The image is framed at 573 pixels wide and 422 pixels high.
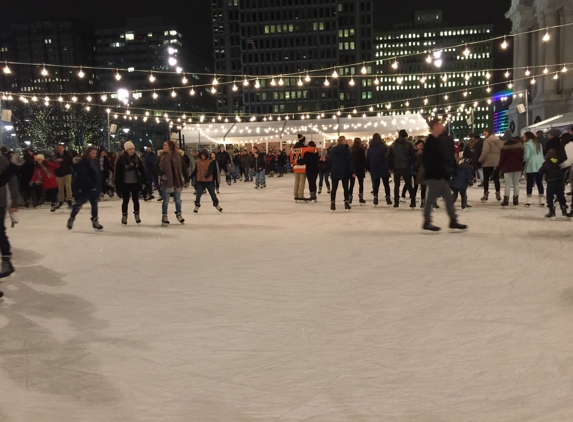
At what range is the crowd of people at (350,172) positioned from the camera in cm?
720

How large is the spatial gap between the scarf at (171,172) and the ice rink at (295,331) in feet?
7.42

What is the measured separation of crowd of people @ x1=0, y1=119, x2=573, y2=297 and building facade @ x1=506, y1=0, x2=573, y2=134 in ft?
86.1

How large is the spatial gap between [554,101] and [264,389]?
39.9m

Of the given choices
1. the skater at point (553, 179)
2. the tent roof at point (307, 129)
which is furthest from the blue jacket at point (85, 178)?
the tent roof at point (307, 129)

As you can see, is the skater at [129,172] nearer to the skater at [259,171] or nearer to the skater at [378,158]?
the skater at [378,158]

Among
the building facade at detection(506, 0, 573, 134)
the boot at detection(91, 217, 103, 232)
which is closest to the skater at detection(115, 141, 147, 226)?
the boot at detection(91, 217, 103, 232)

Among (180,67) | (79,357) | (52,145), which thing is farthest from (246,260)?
(180,67)

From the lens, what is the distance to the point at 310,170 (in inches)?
496

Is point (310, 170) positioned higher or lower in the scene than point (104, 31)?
lower

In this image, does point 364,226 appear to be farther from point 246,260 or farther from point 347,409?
point 347,409

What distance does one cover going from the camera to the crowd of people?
720cm

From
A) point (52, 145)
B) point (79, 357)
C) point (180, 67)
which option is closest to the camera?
point (79, 357)

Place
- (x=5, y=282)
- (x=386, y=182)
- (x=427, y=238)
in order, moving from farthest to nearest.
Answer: (x=386, y=182) < (x=427, y=238) < (x=5, y=282)

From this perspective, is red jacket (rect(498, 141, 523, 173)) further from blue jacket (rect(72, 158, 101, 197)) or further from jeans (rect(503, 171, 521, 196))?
blue jacket (rect(72, 158, 101, 197))
